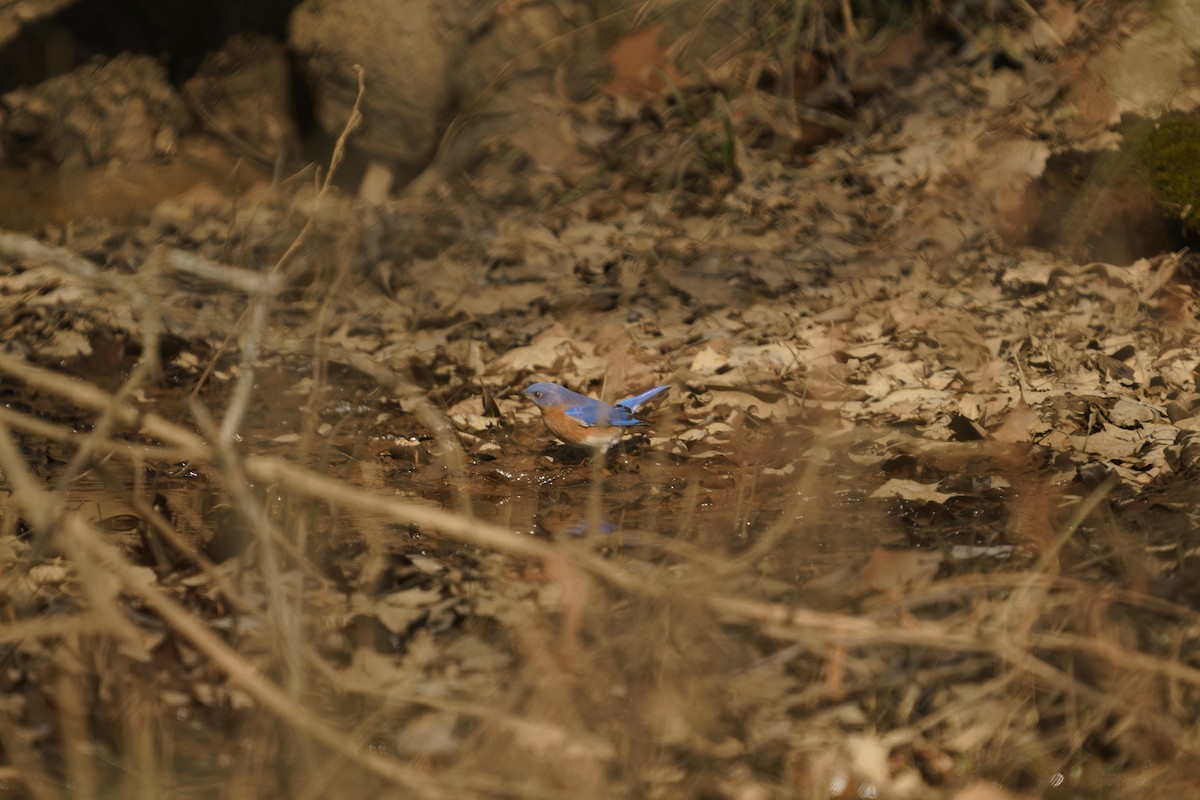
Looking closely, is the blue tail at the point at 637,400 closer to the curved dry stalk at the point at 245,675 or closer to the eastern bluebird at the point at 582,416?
the eastern bluebird at the point at 582,416

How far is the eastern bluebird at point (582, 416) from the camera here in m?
3.72

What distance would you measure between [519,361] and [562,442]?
Answer: 645 millimetres

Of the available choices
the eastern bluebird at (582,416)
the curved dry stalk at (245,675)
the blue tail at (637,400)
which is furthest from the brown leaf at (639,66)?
the curved dry stalk at (245,675)

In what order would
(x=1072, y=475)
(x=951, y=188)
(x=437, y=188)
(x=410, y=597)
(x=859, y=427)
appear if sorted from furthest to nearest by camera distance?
(x=437, y=188), (x=951, y=188), (x=859, y=427), (x=1072, y=475), (x=410, y=597)

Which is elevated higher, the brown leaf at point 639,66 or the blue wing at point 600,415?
the brown leaf at point 639,66

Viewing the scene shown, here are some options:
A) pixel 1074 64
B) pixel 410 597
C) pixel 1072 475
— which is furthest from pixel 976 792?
pixel 1074 64

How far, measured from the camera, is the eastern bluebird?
372cm

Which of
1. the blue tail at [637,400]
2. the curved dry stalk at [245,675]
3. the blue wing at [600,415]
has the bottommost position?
the blue tail at [637,400]

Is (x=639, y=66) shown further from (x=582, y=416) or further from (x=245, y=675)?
(x=245, y=675)

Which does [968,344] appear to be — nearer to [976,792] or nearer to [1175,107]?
[1175,107]

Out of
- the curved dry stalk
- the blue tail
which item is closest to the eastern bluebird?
the blue tail

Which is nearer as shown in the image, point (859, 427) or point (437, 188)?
point (859, 427)

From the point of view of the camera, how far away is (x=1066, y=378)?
13.2 ft

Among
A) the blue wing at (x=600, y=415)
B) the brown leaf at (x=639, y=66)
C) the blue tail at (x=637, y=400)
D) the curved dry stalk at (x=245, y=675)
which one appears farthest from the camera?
the brown leaf at (x=639, y=66)
